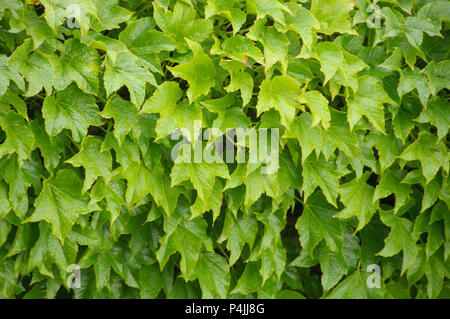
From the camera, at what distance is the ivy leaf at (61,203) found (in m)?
1.50

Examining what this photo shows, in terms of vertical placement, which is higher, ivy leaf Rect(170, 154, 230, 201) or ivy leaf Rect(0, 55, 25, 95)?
ivy leaf Rect(0, 55, 25, 95)

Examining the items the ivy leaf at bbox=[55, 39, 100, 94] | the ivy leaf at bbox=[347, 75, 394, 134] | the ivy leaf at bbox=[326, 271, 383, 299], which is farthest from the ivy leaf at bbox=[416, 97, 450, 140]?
the ivy leaf at bbox=[55, 39, 100, 94]

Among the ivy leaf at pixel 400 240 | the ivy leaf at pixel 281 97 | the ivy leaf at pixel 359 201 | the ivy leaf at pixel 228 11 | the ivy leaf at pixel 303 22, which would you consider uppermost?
the ivy leaf at pixel 228 11

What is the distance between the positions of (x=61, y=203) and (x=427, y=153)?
1302 mm

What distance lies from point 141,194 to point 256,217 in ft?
1.40

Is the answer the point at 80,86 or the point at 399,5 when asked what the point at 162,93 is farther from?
the point at 399,5

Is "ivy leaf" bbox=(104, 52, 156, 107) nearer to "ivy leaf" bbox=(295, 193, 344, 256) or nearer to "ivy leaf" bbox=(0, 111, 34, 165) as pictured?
"ivy leaf" bbox=(0, 111, 34, 165)

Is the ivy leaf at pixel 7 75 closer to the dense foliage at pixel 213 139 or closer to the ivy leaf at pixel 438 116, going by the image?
the dense foliage at pixel 213 139

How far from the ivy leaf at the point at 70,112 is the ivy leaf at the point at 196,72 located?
311 millimetres

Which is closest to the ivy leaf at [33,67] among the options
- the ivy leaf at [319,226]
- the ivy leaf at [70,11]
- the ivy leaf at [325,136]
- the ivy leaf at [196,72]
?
the ivy leaf at [70,11]

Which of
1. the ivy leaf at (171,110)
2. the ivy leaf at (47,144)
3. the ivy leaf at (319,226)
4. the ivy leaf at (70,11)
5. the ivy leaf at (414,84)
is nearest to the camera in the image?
the ivy leaf at (70,11)

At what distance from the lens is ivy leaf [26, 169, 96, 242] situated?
4.94 ft

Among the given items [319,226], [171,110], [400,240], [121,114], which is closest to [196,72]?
[171,110]
